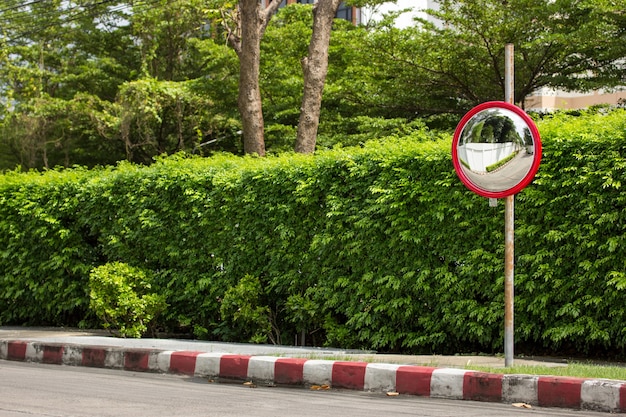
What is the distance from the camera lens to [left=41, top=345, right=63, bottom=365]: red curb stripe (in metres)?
9.96

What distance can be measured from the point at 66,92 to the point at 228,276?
822 inches

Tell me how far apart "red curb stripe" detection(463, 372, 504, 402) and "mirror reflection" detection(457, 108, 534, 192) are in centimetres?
156

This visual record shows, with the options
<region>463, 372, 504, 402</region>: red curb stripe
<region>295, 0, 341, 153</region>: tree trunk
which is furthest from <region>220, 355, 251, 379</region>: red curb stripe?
<region>295, 0, 341, 153</region>: tree trunk

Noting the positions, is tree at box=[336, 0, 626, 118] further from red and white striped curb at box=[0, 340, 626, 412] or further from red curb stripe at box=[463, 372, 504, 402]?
red curb stripe at box=[463, 372, 504, 402]

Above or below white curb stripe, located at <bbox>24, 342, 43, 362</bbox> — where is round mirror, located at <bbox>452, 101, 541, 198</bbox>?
above

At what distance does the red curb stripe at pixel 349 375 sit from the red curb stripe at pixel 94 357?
3028 millimetres

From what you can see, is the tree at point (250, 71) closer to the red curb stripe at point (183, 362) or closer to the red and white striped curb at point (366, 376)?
the red and white striped curb at point (366, 376)

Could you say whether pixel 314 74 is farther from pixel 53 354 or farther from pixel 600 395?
pixel 600 395

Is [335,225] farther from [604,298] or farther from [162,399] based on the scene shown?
[162,399]

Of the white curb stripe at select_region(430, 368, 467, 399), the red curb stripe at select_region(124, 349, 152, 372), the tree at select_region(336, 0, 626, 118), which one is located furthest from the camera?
the tree at select_region(336, 0, 626, 118)

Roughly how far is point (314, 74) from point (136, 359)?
6.53m

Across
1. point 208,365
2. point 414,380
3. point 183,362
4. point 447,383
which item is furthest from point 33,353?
Answer: point 447,383

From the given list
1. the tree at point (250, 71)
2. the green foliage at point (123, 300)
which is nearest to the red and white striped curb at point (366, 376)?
the green foliage at point (123, 300)

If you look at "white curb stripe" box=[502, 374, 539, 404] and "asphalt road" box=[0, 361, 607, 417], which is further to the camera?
"white curb stripe" box=[502, 374, 539, 404]
